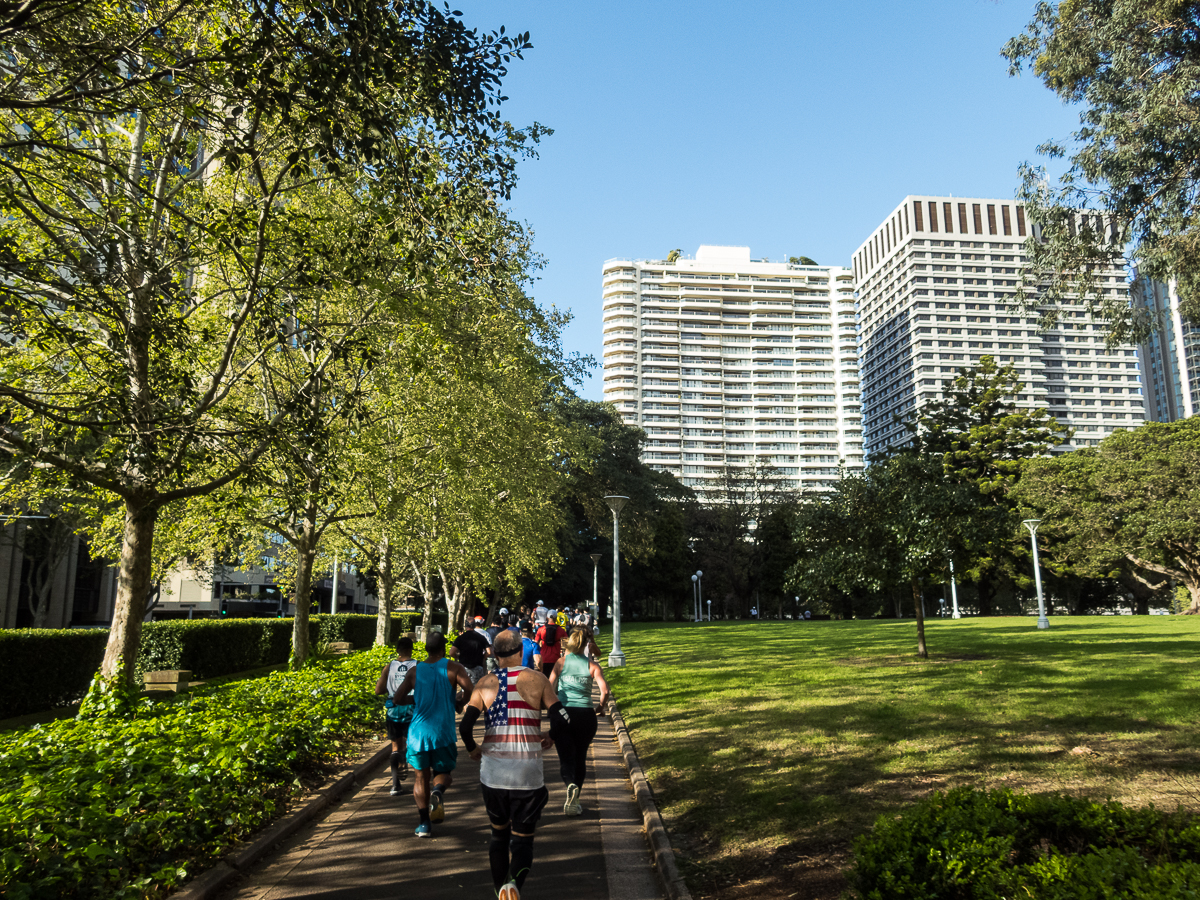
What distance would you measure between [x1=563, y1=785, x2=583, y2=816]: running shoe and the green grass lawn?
2.71 ft

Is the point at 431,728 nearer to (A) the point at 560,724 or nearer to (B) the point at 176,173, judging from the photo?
(A) the point at 560,724

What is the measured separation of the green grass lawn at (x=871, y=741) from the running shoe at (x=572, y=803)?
0.83m

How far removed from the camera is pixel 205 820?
223 inches

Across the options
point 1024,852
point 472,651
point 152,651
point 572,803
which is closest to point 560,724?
point 572,803

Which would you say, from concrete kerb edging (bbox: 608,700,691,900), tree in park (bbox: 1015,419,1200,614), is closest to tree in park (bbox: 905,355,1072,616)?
tree in park (bbox: 1015,419,1200,614)

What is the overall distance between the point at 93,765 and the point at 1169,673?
16496 mm

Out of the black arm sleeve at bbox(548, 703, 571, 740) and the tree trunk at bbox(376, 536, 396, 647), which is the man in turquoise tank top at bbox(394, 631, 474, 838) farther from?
the tree trunk at bbox(376, 536, 396, 647)

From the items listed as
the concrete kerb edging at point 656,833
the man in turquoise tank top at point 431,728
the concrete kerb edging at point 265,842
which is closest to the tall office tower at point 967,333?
the concrete kerb edging at point 656,833

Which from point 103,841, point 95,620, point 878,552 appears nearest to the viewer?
point 103,841

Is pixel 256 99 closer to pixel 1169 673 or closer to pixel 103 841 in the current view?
pixel 103 841

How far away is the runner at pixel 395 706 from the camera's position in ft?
26.2

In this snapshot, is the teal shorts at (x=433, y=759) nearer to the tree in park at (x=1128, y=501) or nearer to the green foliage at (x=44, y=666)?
the green foliage at (x=44, y=666)

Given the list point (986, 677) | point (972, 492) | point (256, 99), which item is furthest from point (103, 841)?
point (972, 492)

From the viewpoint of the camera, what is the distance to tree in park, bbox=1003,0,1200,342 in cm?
1416
